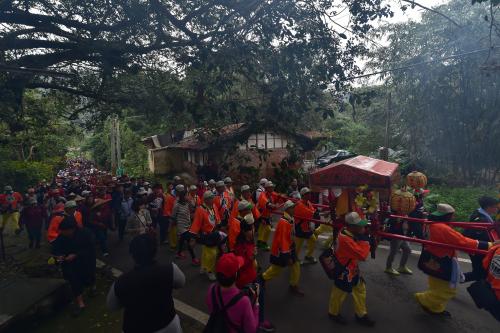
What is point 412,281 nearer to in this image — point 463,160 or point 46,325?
point 46,325

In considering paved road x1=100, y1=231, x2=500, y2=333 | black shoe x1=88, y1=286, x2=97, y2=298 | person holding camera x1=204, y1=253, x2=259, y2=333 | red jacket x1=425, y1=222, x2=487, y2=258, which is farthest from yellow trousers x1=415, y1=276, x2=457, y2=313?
black shoe x1=88, y1=286, x2=97, y2=298

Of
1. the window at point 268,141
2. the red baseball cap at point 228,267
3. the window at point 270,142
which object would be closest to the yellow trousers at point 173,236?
the red baseball cap at point 228,267

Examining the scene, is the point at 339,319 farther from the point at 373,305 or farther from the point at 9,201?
the point at 9,201

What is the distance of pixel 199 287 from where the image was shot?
646cm

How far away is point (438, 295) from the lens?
500 cm

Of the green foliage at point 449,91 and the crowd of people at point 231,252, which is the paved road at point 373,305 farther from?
the green foliage at point 449,91

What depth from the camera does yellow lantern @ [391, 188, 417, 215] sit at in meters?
6.34

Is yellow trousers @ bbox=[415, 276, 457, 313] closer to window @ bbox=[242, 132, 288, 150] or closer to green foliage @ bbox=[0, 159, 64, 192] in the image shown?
window @ bbox=[242, 132, 288, 150]

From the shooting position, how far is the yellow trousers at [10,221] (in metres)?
10.5

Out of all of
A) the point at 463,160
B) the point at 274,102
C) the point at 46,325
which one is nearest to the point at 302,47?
the point at 274,102

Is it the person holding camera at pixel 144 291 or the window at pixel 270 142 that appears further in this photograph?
the window at pixel 270 142

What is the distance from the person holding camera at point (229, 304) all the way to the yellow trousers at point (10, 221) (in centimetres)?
1039

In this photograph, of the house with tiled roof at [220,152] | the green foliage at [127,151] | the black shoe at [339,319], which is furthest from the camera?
the green foliage at [127,151]

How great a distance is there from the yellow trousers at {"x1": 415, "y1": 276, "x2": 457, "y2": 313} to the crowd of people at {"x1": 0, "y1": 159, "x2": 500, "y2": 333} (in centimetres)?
1
